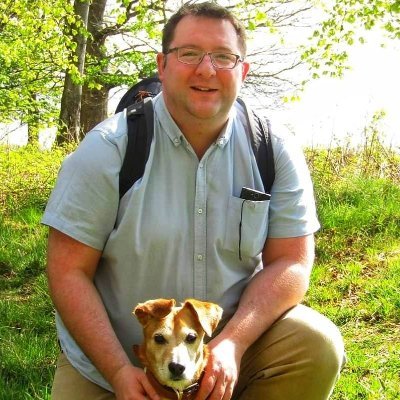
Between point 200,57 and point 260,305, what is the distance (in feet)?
4.16

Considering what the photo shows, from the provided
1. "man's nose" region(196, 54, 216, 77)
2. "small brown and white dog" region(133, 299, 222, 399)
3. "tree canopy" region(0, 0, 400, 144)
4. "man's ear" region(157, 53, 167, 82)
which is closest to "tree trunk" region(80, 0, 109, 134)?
"tree canopy" region(0, 0, 400, 144)

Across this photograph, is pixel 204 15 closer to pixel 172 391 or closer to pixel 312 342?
pixel 312 342

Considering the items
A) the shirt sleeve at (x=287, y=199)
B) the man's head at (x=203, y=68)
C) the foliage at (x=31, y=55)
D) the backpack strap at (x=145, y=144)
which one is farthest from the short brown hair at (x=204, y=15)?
the foliage at (x=31, y=55)

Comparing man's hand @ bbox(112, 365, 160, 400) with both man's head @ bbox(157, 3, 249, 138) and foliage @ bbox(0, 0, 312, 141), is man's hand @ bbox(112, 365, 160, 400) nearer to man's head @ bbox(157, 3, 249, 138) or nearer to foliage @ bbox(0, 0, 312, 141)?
man's head @ bbox(157, 3, 249, 138)

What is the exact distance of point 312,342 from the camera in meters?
2.91

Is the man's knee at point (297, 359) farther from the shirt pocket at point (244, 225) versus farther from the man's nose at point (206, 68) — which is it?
the man's nose at point (206, 68)

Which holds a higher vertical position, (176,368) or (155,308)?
(155,308)

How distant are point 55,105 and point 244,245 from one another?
64.9 ft

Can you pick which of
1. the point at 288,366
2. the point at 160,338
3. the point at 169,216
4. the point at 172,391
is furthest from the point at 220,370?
the point at 169,216

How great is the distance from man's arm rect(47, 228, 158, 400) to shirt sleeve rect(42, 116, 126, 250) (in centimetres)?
7

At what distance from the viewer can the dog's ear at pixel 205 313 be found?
2.55 metres

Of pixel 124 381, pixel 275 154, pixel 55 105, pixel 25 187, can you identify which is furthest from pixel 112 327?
pixel 55 105

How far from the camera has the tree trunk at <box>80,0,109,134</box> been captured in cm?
1605

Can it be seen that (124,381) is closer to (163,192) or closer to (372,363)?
(163,192)
